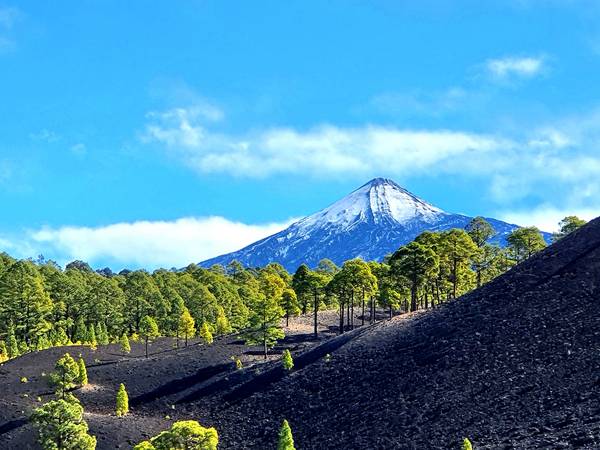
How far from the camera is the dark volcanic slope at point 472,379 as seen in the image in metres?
43.0

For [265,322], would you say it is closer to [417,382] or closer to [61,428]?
[417,382]

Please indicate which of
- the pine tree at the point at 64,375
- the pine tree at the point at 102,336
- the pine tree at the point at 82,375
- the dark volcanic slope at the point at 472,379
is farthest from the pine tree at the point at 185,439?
the pine tree at the point at 102,336

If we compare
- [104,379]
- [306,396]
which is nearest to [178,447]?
[306,396]

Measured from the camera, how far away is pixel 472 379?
50.2 meters

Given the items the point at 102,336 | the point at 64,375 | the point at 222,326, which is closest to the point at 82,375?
the point at 64,375

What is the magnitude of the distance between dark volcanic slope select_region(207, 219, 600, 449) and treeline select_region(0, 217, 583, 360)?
13682 mm

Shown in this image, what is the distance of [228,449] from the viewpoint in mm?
54062

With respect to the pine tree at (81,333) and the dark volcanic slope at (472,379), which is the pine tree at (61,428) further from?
the pine tree at (81,333)

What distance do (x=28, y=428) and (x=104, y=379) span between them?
633 inches

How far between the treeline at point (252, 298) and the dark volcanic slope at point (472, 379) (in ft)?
44.9

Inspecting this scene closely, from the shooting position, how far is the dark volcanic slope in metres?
43.0

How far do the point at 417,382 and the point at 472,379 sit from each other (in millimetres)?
5139

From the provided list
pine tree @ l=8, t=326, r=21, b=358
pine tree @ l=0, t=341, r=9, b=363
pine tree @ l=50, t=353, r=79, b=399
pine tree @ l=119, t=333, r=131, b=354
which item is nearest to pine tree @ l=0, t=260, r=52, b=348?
pine tree @ l=0, t=341, r=9, b=363

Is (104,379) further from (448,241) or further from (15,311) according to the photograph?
(448,241)
